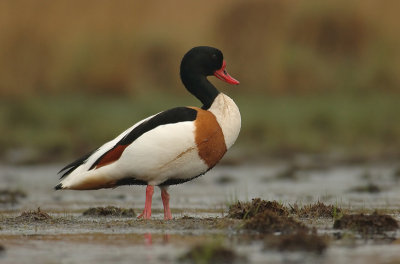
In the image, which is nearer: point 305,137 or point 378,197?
point 378,197

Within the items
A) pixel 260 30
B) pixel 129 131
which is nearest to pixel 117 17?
pixel 260 30

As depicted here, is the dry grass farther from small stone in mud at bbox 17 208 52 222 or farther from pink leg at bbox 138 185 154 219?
pink leg at bbox 138 185 154 219

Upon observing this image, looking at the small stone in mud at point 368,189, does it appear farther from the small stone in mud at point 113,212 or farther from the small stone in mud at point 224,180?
the small stone in mud at point 113,212

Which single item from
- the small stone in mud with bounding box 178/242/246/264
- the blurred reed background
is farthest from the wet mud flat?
the blurred reed background

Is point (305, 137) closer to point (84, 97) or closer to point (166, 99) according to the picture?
point (166, 99)

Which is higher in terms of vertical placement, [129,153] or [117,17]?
[117,17]

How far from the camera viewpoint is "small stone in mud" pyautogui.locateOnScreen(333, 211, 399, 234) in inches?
276

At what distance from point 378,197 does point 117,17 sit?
1040 centimetres

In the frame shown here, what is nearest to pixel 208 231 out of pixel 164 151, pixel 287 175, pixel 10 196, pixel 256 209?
pixel 256 209

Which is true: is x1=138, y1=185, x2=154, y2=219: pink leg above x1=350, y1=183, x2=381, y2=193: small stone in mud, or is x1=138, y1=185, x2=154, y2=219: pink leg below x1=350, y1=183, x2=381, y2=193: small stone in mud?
below

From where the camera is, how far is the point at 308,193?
39.1 feet

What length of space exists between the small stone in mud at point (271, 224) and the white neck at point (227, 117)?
4.31 ft

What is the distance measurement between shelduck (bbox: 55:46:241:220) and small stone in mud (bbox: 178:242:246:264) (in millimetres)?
2249

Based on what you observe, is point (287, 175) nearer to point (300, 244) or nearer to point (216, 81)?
point (216, 81)
